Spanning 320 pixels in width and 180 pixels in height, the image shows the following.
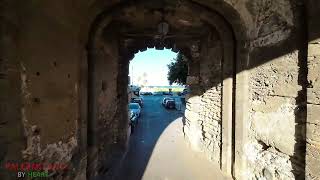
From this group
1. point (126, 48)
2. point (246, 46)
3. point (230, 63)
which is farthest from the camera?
point (126, 48)

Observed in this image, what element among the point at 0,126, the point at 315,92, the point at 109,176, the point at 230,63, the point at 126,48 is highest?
the point at 126,48

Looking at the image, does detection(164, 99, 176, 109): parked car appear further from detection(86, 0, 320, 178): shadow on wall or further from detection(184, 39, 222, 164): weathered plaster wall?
detection(86, 0, 320, 178): shadow on wall

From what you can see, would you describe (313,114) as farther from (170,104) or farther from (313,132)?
(170,104)

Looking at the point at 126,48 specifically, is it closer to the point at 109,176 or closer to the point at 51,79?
the point at 109,176

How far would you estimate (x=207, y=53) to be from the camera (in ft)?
31.0

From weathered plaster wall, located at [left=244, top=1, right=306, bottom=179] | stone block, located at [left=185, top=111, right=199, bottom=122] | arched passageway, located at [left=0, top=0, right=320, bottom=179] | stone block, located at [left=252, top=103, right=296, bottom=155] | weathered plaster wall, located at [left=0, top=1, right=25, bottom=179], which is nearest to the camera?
weathered plaster wall, located at [left=0, top=1, right=25, bottom=179]

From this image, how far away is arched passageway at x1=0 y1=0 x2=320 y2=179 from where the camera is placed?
12.1ft

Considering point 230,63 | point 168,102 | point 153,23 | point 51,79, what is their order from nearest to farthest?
point 51,79
point 230,63
point 153,23
point 168,102

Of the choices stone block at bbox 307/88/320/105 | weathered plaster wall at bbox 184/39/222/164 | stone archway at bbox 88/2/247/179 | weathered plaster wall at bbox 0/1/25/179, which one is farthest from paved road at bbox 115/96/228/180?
weathered plaster wall at bbox 0/1/25/179

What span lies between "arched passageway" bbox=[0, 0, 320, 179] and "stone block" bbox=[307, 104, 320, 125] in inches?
0.5

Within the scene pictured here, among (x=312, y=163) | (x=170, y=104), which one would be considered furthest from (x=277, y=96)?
(x=170, y=104)

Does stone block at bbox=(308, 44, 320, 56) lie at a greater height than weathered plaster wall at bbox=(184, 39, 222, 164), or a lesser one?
greater

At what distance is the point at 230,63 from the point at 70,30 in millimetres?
3753

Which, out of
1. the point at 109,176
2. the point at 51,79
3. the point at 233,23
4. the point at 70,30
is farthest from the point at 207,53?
the point at 51,79
